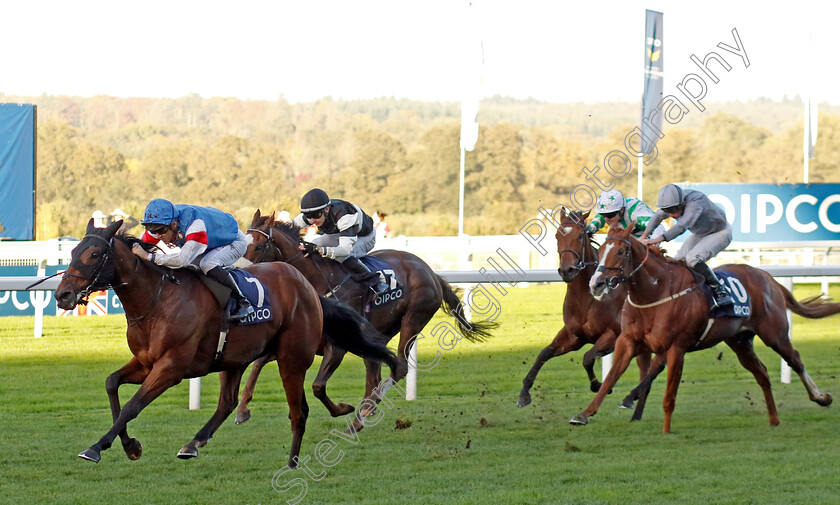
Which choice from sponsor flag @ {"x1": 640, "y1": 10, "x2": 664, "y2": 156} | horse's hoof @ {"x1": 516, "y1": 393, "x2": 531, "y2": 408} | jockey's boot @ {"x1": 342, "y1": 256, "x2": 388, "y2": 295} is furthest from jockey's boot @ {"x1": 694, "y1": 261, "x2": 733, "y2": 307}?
sponsor flag @ {"x1": 640, "y1": 10, "x2": 664, "y2": 156}

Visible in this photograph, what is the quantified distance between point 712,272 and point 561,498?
112 inches

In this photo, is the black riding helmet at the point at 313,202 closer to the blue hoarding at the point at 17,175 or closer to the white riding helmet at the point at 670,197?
the white riding helmet at the point at 670,197

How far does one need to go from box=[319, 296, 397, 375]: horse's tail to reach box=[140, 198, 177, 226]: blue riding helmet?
3.81 ft

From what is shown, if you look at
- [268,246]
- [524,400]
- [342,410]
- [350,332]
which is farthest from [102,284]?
[524,400]

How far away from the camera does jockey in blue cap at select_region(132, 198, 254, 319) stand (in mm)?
5102

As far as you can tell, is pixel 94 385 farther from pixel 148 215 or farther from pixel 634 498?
pixel 634 498

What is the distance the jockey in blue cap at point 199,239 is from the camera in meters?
5.10

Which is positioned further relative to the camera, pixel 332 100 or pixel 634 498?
pixel 332 100

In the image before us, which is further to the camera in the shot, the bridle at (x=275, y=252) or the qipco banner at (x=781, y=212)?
the qipco banner at (x=781, y=212)

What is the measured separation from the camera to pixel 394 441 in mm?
6336

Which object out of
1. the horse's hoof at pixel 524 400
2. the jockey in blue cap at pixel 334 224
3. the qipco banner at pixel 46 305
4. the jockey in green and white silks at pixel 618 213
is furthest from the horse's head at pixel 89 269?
the qipco banner at pixel 46 305

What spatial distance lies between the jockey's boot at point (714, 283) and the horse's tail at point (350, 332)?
89.8 inches

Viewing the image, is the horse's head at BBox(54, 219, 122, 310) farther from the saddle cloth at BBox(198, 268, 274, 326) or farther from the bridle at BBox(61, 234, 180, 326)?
the saddle cloth at BBox(198, 268, 274, 326)

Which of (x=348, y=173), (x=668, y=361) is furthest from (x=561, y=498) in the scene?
(x=348, y=173)
